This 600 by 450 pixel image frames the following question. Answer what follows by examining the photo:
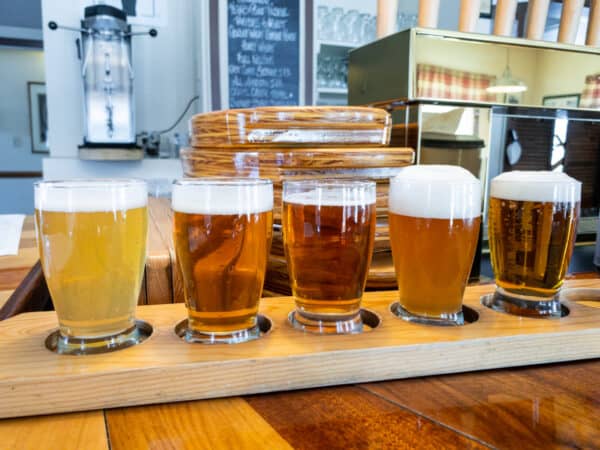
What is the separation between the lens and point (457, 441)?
1.38 feet

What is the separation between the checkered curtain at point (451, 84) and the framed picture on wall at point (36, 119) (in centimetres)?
676

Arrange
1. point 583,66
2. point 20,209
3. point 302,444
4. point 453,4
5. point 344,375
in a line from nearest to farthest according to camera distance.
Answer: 1. point 302,444
2. point 344,375
3. point 583,66
4. point 453,4
5. point 20,209

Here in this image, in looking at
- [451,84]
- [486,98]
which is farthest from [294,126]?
[486,98]

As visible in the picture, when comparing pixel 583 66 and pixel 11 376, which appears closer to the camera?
pixel 11 376

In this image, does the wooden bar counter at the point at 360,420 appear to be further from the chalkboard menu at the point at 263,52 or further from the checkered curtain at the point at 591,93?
the chalkboard menu at the point at 263,52

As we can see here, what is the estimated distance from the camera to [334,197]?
22.6 inches

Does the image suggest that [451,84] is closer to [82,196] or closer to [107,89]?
[82,196]

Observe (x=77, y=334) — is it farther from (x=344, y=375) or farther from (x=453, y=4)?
(x=453, y=4)

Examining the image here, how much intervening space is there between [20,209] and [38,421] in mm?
7328

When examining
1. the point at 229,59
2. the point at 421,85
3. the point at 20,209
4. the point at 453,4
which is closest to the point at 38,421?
the point at 421,85

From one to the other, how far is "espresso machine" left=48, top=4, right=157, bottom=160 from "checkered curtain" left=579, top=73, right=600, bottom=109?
1975mm

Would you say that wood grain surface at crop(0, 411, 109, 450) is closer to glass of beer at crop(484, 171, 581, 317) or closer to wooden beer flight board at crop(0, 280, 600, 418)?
wooden beer flight board at crop(0, 280, 600, 418)

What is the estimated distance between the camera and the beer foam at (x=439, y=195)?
23.4 inches

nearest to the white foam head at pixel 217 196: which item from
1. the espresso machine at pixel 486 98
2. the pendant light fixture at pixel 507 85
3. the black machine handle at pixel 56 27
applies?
the espresso machine at pixel 486 98
